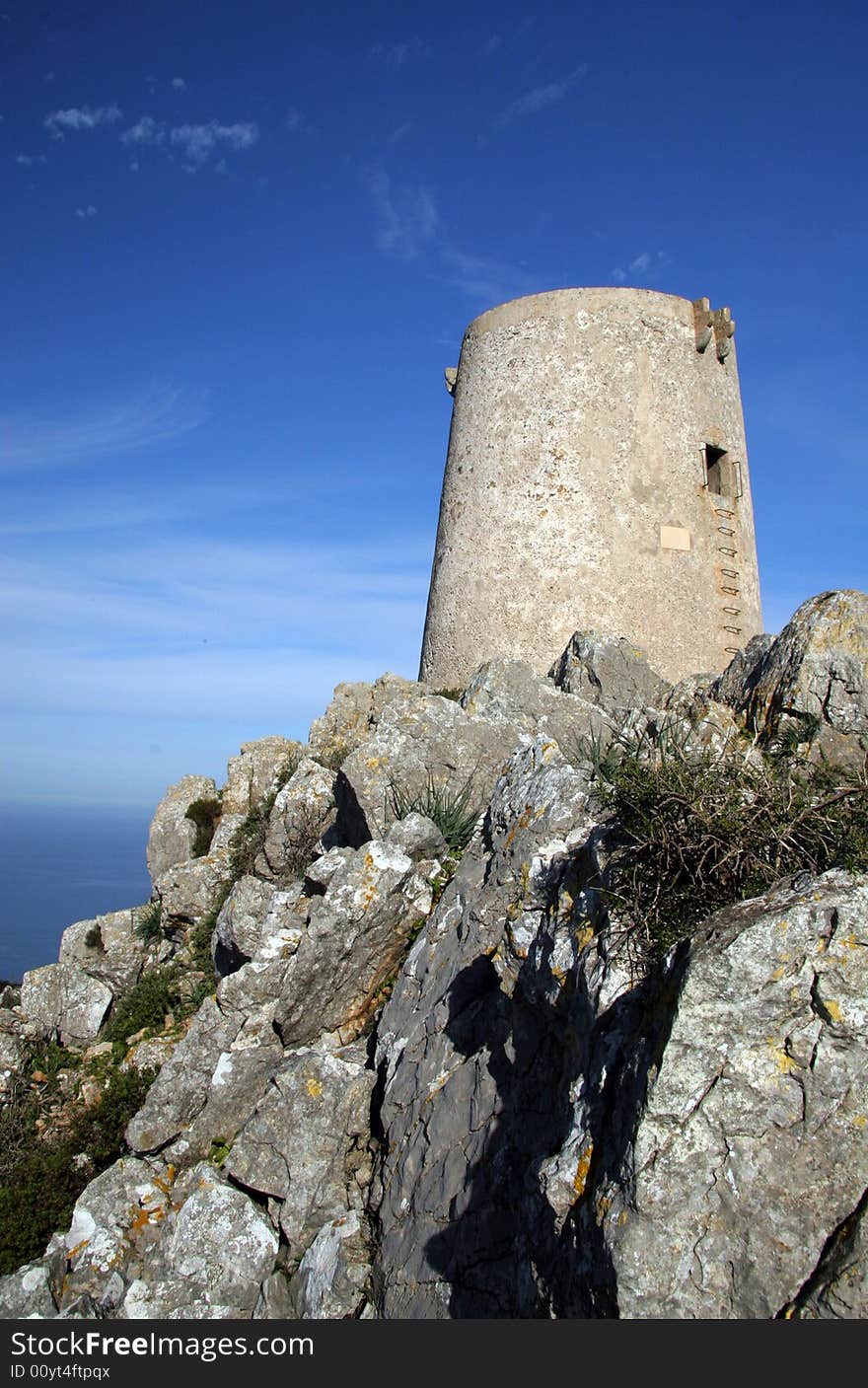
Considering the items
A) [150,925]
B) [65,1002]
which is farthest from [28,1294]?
[150,925]


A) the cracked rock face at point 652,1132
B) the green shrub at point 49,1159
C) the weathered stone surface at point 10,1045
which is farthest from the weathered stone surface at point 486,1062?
the weathered stone surface at point 10,1045

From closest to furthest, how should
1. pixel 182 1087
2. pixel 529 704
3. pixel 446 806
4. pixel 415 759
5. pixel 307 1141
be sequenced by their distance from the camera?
pixel 307 1141 → pixel 182 1087 → pixel 446 806 → pixel 415 759 → pixel 529 704

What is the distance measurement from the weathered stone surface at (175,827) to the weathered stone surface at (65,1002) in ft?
6.60

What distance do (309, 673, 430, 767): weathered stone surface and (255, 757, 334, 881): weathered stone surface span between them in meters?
1.18

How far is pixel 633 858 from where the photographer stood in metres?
4.14

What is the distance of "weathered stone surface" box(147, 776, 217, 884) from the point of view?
40.0ft

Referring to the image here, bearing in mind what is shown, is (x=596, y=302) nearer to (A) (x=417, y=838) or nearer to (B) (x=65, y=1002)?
(A) (x=417, y=838)

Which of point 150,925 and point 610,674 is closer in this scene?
point 610,674

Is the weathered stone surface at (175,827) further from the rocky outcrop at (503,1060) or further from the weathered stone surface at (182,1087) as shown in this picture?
the weathered stone surface at (182,1087)

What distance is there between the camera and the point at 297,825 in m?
9.45

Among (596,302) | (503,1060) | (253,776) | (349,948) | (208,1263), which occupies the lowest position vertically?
(208,1263)

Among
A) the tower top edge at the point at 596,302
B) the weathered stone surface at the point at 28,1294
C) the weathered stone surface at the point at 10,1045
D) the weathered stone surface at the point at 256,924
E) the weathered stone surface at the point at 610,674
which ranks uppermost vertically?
the tower top edge at the point at 596,302

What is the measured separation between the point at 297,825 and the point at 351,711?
3.05m

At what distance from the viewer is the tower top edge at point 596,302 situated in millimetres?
11938
